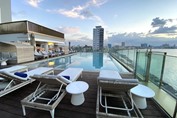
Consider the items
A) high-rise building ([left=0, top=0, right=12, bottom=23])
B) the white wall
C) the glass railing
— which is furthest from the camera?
high-rise building ([left=0, top=0, right=12, bottom=23])

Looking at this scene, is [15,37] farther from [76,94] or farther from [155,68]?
[155,68]

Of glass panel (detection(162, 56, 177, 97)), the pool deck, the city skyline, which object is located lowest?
the pool deck

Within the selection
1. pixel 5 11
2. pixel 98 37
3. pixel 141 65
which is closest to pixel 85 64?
pixel 141 65

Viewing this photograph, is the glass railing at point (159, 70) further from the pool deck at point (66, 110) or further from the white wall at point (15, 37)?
the white wall at point (15, 37)

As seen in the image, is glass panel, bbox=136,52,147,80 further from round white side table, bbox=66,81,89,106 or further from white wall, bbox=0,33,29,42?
white wall, bbox=0,33,29,42

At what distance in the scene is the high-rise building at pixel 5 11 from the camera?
572 inches

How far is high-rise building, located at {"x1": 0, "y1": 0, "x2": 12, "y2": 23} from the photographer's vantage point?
47.7ft

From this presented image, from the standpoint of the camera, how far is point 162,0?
7336mm

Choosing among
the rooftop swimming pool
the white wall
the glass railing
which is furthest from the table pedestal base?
the white wall

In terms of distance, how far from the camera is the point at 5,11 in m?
15.1

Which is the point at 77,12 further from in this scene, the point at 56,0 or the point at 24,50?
the point at 24,50

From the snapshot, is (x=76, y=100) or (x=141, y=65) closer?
(x=76, y=100)

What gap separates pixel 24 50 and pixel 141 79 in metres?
8.83

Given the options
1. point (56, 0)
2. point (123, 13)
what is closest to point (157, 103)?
point (123, 13)
